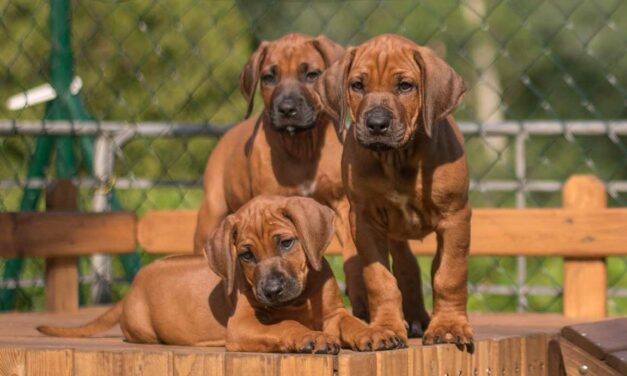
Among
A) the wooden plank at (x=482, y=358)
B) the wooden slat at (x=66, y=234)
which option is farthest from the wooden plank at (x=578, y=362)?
the wooden slat at (x=66, y=234)

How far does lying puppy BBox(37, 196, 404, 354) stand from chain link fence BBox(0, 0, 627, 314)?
2.51m

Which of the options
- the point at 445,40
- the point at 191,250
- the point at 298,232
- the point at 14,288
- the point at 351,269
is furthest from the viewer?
the point at 445,40

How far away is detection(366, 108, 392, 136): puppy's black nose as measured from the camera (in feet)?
16.0

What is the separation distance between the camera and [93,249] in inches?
295

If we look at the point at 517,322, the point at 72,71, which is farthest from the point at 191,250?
the point at 517,322

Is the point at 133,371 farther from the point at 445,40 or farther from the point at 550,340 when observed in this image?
the point at 445,40

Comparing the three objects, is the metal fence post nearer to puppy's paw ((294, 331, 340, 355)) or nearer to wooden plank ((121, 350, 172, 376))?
wooden plank ((121, 350, 172, 376))

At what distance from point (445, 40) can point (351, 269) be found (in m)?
13.9

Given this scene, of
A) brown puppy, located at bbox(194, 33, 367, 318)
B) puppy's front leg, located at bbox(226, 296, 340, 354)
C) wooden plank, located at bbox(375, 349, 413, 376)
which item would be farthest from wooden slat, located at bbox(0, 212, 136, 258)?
wooden plank, located at bbox(375, 349, 413, 376)

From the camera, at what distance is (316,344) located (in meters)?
4.60

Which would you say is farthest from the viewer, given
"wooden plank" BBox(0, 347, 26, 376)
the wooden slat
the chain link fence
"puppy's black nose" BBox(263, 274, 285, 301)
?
the chain link fence

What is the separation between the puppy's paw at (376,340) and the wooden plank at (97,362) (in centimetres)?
82

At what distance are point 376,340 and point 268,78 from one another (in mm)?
1804

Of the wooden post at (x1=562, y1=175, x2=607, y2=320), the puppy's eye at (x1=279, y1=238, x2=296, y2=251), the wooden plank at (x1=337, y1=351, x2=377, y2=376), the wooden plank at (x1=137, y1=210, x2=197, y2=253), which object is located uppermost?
the wooden plank at (x1=137, y1=210, x2=197, y2=253)
